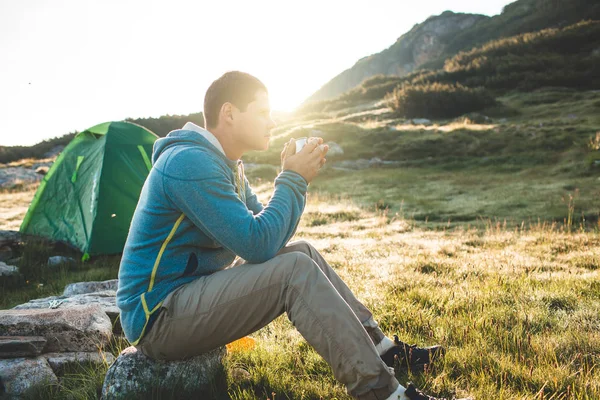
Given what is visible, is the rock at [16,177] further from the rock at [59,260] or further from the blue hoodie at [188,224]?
the blue hoodie at [188,224]

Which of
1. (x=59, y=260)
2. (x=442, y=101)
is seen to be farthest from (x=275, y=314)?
(x=442, y=101)

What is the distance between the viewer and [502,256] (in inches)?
227

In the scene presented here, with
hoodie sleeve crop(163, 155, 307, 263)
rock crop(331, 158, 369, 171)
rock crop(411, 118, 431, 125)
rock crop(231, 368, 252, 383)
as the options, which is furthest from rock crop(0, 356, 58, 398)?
rock crop(411, 118, 431, 125)

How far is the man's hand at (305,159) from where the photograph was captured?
100 inches

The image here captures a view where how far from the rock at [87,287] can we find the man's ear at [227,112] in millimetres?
3464

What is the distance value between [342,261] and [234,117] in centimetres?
399

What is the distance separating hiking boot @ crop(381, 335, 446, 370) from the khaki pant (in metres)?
0.60

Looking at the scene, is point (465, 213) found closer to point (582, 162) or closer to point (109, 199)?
point (582, 162)

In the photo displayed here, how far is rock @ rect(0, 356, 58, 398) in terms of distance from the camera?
255cm

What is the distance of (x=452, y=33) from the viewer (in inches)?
3393

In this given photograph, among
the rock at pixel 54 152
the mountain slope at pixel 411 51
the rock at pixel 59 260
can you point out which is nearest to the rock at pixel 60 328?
the rock at pixel 59 260

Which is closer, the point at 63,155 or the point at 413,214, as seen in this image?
the point at 63,155

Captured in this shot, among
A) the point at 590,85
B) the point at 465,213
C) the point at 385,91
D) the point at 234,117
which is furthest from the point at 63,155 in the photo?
the point at 385,91

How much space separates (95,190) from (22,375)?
5.43m
